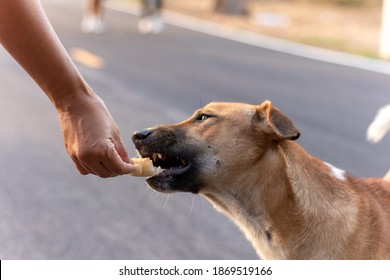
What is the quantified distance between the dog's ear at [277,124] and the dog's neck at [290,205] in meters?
0.12

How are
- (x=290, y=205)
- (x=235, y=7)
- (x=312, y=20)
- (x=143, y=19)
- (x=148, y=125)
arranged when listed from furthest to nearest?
(x=235, y=7) < (x=312, y=20) < (x=143, y=19) < (x=148, y=125) < (x=290, y=205)

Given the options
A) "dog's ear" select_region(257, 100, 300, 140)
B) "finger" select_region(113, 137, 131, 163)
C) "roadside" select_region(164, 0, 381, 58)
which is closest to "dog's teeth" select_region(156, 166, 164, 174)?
"dog's ear" select_region(257, 100, 300, 140)

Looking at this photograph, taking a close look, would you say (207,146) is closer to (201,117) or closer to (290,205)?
(201,117)

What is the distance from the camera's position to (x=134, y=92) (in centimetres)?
1106

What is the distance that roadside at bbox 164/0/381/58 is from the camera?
17.4 metres

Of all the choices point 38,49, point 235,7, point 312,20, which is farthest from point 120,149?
point 235,7

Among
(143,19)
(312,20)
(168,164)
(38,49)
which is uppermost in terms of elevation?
(38,49)

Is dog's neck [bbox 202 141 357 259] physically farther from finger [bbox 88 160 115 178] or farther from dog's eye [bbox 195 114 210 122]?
finger [bbox 88 160 115 178]

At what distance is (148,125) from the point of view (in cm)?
906

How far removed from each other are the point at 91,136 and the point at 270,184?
1439mm

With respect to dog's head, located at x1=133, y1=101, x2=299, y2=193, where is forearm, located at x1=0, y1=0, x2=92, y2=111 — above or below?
above

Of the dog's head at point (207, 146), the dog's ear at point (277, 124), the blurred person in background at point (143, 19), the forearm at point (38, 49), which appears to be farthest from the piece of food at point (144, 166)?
the blurred person in background at point (143, 19)

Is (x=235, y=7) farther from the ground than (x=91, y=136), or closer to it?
closer to it

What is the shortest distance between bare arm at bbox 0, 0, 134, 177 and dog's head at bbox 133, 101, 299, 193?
1.15 metres
